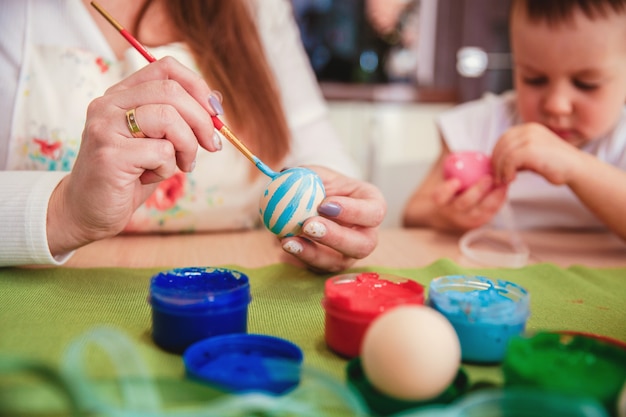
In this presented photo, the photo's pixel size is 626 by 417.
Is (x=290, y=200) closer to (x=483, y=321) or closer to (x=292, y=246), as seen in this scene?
(x=292, y=246)

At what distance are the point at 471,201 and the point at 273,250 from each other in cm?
39

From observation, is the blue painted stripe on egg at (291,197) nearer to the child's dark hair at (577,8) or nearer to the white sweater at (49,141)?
the white sweater at (49,141)

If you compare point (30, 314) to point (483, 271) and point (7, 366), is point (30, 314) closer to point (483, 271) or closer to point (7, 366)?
point (7, 366)

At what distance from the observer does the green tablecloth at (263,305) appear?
0.59 m

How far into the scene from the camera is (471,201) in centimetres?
114

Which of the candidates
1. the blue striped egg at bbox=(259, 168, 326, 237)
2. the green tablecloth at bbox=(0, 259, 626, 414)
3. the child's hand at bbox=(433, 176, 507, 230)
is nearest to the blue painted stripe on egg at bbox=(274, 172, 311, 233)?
the blue striped egg at bbox=(259, 168, 326, 237)

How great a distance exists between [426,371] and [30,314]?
456 millimetres

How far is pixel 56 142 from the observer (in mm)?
1004

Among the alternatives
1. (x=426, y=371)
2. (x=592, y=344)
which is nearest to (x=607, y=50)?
(x=592, y=344)

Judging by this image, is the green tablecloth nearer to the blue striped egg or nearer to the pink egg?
the blue striped egg

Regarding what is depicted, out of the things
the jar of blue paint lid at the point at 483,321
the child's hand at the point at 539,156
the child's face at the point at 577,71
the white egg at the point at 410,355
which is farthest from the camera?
the child's face at the point at 577,71

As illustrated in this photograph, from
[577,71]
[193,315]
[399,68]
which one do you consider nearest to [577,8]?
[577,71]

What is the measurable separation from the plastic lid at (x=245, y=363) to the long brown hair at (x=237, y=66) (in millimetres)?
581

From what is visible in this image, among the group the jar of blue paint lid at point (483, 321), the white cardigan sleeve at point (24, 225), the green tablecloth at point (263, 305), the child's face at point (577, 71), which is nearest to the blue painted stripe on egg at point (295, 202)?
the green tablecloth at point (263, 305)
